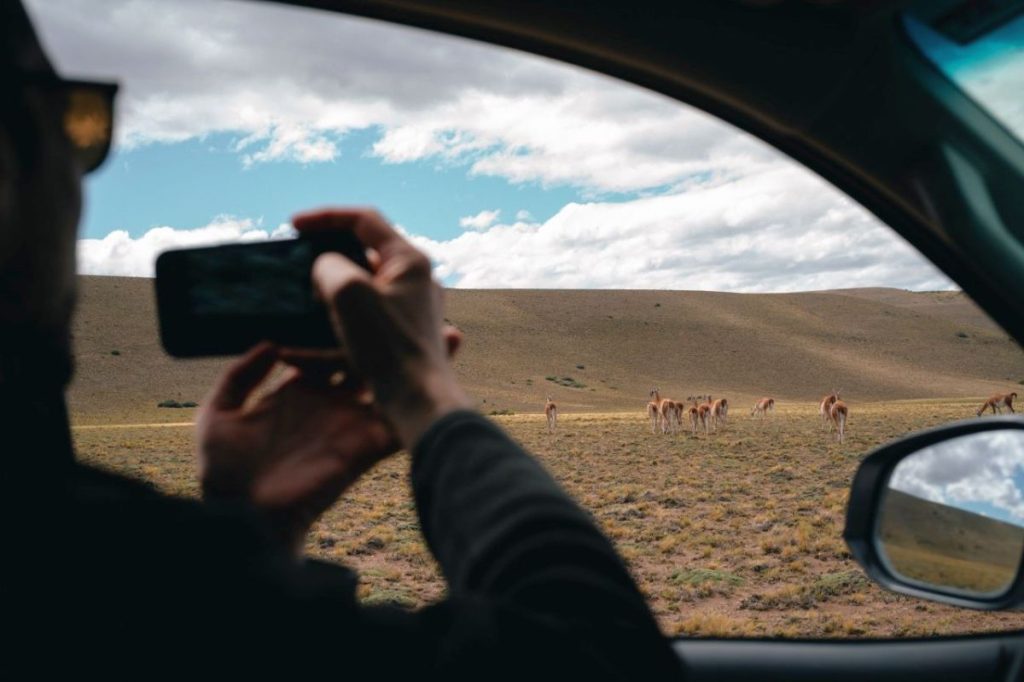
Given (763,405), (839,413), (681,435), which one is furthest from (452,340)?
(763,405)

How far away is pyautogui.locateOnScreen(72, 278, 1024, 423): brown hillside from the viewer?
73.8 m

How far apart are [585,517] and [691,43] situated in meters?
0.94

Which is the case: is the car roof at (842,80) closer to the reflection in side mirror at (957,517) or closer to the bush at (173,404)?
the reflection in side mirror at (957,517)

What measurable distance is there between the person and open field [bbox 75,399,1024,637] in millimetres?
144

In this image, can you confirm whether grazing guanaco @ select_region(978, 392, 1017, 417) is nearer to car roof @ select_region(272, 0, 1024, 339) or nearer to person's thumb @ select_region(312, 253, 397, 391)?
car roof @ select_region(272, 0, 1024, 339)

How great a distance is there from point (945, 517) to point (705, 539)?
26.1 feet

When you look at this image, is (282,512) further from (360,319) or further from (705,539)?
(705,539)

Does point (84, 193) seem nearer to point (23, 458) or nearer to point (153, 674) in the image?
point (23, 458)

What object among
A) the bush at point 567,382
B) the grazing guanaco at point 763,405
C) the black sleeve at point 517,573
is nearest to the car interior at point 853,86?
the black sleeve at point 517,573

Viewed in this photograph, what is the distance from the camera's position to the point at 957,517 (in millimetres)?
1900

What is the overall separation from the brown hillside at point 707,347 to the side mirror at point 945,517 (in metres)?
55.2

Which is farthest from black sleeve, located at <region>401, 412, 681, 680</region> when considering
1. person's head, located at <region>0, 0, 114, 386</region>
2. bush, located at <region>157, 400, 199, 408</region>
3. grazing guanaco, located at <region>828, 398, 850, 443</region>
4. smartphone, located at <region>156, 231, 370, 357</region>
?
bush, located at <region>157, 400, 199, 408</region>

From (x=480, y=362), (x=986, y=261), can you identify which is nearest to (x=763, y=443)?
(x=986, y=261)

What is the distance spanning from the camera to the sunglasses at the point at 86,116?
0.93m
